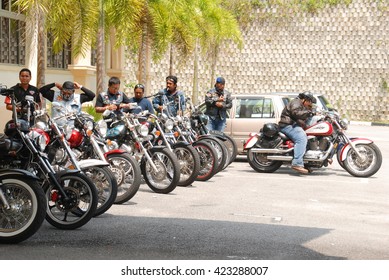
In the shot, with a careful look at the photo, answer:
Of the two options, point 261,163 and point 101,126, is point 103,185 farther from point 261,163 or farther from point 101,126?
point 261,163

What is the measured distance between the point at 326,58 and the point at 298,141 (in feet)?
90.4

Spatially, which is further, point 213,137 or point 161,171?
point 213,137

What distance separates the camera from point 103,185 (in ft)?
30.0

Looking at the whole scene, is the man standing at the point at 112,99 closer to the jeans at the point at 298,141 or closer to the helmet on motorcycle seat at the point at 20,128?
the helmet on motorcycle seat at the point at 20,128

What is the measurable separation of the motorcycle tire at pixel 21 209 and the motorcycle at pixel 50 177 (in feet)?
2.07

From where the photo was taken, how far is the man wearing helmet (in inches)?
577

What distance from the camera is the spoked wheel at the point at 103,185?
903 cm

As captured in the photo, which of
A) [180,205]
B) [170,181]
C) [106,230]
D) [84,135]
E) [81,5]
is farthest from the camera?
[81,5]

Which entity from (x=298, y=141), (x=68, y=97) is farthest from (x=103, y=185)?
(x=298, y=141)

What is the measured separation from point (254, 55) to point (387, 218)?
33.1 m

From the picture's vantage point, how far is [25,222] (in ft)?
24.5

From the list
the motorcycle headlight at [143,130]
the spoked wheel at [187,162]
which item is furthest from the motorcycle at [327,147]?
the motorcycle headlight at [143,130]
